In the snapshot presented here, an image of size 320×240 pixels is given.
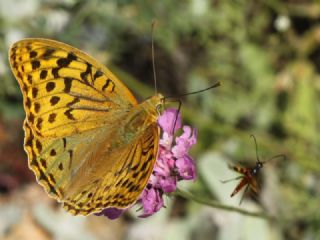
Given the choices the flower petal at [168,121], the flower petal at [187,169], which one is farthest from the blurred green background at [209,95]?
the flower petal at [187,169]

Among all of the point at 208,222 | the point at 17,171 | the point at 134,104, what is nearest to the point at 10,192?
the point at 17,171

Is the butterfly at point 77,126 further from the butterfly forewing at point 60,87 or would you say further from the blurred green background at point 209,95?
the blurred green background at point 209,95

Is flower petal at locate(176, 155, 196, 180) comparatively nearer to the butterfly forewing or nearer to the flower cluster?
the flower cluster

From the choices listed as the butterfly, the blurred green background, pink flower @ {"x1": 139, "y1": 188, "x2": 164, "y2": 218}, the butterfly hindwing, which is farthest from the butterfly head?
the blurred green background

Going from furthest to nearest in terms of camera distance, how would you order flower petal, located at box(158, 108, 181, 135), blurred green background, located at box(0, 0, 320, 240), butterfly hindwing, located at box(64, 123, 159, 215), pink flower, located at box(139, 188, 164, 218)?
1. blurred green background, located at box(0, 0, 320, 240)
2. flower petal, located at box(158, 108, 181, 135)
3. pink flower, located at box(139, 188, 164, 218)
4. butterfly hindwing, located at box(64, 123, 159, 215)

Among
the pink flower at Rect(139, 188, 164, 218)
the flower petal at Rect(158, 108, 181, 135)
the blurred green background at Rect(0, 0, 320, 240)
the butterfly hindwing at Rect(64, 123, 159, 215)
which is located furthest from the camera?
the blurred green background at Rect(0, 0, 320, 240)
